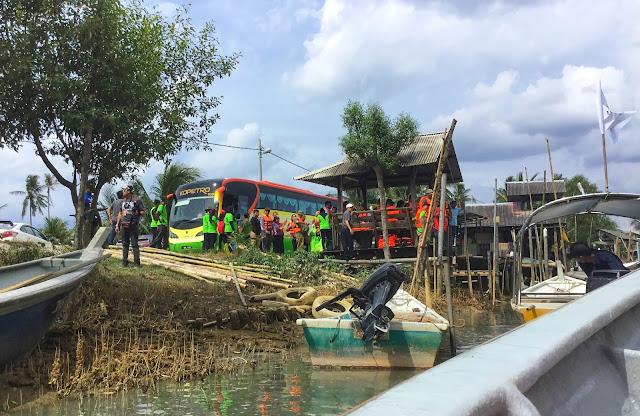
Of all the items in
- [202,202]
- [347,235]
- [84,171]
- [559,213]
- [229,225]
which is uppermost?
[202,202]

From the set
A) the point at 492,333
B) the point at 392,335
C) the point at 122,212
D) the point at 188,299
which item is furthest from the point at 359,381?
the point at 122,212

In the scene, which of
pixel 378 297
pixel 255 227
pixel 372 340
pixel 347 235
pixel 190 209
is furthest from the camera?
pixel 190 209

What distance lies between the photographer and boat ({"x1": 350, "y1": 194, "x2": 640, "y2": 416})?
1.23 metres

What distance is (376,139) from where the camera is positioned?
2000 centimetres

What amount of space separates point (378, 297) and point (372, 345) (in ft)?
2.50

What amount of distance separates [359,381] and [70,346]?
391cm

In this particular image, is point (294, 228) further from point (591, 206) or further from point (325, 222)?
point (591, 206)

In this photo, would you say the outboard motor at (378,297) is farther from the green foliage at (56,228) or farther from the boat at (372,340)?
the green foliage at (56,228)

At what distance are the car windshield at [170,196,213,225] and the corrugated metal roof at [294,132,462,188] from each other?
12.0 feet

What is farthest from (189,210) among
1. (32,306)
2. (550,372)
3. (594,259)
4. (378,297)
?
(550,372)

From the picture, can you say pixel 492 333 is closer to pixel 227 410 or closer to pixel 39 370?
pixel 227 410

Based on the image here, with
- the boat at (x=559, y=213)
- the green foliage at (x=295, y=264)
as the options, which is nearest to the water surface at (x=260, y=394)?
the boat at (x=559, y=213)

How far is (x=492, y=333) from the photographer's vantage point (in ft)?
A: 41.7

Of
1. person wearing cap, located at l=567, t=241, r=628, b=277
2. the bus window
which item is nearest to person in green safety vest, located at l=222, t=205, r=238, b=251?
the bus window
